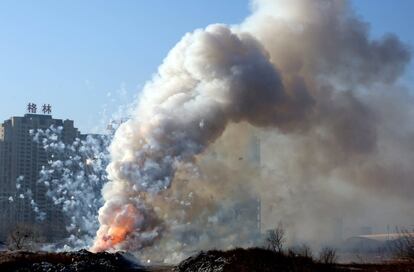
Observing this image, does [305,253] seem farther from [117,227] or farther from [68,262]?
[68,262]

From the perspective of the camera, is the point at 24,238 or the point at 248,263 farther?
the point at 24,238

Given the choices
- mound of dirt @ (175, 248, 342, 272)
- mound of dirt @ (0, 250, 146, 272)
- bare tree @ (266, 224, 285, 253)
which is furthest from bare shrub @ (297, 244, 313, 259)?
mound of dirt @ (0, 250, 146, 272)

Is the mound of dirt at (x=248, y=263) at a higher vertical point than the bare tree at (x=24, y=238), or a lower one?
lower

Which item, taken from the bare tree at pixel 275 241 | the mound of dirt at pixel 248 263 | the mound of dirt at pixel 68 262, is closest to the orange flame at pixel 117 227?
the mound of dirt at pixel 68 262

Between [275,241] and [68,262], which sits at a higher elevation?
[275,241]

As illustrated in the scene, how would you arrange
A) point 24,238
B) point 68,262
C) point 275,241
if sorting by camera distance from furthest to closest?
point 24,238
point 275,241
point 68,262

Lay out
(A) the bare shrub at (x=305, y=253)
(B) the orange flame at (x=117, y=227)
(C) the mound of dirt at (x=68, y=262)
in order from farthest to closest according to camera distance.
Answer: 1. (B) the orange flame at (x=117, y=227)
2. (A) the bare shrub at (x=305, y=253)
3. (C) the mound of dirt at (x=68, y=262)

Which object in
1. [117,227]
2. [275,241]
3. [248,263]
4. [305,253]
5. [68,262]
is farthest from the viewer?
[275,241]

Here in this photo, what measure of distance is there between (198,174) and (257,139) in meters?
26.7

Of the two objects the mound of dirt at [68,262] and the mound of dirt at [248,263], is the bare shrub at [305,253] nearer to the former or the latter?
the mound of dirt at [248,263]

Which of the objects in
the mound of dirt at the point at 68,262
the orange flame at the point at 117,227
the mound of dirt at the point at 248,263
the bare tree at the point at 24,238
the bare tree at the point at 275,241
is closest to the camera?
the mound of dirt at the point at 248,263

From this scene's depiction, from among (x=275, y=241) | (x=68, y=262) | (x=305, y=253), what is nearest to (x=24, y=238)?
(x=275, y=241)

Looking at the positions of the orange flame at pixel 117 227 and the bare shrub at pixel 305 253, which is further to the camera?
the orange flame at pixel 117 227

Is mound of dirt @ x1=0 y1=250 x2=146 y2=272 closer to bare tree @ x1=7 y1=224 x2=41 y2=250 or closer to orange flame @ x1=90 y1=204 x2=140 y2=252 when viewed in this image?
orange flame @ x1=90 y1=204 x2=140 y2=252
